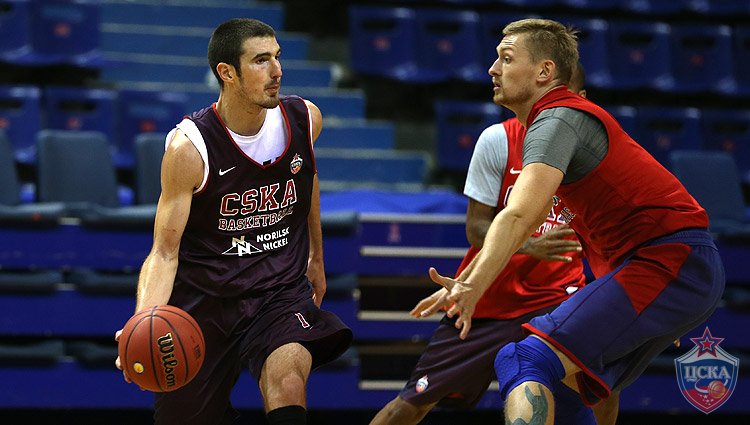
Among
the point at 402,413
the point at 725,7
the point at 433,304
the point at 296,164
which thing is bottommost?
the point at 402,413

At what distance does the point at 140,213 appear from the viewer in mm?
5934

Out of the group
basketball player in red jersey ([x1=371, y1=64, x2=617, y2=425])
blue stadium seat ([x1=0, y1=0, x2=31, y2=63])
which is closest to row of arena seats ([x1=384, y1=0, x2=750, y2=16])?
blue stadium seat ([x1=0, y1=0, x2=31, y2=63])

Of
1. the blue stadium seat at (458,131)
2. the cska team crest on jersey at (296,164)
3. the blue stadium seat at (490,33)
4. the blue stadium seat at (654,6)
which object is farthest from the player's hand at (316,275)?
the blue stadium seat at (654,6)

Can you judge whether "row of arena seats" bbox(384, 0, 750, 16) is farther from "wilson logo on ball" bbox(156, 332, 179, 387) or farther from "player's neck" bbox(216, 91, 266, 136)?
"wilson logo on ball" bbox(156, 332, 179, 387)

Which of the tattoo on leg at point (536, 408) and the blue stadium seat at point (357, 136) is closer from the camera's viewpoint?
the tattoo on leg at point (536, 408)

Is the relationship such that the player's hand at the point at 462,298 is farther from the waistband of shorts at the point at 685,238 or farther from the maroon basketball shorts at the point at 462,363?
the maroon basketball shorts at the point at 462,363

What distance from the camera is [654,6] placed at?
8.96m

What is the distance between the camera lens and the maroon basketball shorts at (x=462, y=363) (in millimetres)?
4629

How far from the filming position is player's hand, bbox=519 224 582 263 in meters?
4.25

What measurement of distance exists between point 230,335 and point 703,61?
561 cm

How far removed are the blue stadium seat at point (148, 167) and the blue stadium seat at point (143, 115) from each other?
840mm

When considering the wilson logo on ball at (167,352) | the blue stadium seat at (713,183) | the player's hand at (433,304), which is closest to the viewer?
the player's hand at (433,304)

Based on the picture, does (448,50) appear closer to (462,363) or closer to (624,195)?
(462,363)

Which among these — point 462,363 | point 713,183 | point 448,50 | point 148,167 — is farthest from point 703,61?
point 462,363
